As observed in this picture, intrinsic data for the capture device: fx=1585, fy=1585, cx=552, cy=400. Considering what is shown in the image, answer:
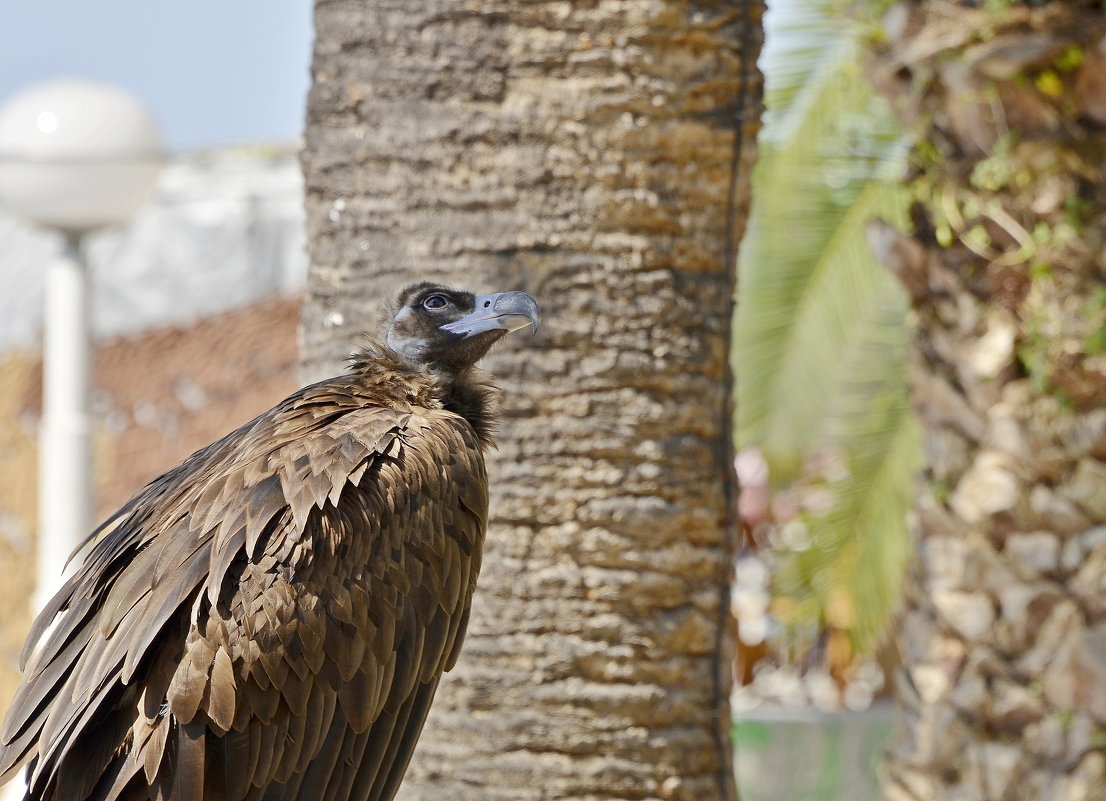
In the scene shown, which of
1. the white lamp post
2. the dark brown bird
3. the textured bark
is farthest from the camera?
the white lamp post

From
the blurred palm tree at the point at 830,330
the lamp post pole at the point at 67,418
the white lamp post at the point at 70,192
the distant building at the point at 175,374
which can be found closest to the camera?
the lamp post pole at the point at 67,418

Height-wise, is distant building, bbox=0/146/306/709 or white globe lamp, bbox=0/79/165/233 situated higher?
white globe lamp, bbox=0/79/165/233

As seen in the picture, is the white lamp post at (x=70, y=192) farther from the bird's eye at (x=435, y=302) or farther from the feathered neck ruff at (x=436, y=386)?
the bird's eye at (x=435, y=302)

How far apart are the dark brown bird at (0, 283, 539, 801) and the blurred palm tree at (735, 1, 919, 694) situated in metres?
4.87

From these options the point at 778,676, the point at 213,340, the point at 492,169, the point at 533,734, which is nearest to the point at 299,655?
the point at 533,734

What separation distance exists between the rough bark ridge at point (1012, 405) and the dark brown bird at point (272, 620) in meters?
2.27

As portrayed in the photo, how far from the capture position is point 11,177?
753cm

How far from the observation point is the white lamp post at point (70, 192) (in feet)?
24.5

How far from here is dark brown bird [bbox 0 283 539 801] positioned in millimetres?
3232

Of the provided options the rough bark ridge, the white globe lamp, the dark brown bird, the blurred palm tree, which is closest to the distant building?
the white globe lamp

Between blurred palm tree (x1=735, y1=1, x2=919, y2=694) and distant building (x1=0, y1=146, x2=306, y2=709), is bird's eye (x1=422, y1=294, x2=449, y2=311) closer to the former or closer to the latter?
blurred palm tree (x1=735, y1=1, x2=919, y2=694)

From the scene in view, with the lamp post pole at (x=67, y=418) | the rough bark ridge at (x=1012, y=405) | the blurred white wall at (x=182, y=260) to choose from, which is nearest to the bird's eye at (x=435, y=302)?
the rough bark ridge at (x=1012, y=405)

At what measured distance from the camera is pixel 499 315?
3.80m

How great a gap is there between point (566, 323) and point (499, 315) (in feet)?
1.62
